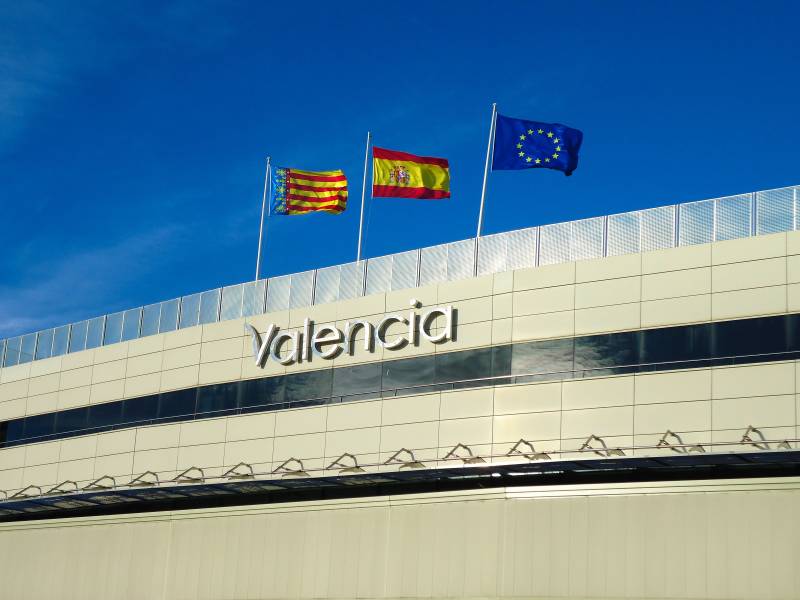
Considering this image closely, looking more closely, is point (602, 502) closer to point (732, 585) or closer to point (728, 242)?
point (732, 585)

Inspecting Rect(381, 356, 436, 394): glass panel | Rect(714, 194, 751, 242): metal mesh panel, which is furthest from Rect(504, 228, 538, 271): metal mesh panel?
Rect(714, 194, 751, 242): metal mesh panel

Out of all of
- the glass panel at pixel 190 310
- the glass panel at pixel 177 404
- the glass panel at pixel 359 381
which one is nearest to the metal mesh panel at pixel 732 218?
the glass panel at pixel 359 381

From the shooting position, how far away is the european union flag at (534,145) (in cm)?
4394

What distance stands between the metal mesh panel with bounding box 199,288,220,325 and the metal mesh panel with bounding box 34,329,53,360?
36.9 ft

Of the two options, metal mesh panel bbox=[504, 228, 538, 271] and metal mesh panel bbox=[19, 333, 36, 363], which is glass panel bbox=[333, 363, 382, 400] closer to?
metal mesh panel bbox=[504, 228, 538, 271]

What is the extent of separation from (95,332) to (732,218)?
31.2 meters

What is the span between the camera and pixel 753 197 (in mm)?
37594

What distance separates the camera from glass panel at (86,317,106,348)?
184 ft

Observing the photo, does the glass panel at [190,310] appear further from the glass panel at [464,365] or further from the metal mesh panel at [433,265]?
the glass panel at [464,365]

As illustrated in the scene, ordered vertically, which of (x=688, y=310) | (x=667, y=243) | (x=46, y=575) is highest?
(x=667, y=243)

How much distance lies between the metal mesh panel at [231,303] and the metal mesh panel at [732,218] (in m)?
20.7

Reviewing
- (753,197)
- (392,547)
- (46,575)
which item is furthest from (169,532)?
(753,197)

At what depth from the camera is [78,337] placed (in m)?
57.3

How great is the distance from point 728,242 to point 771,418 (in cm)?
574
